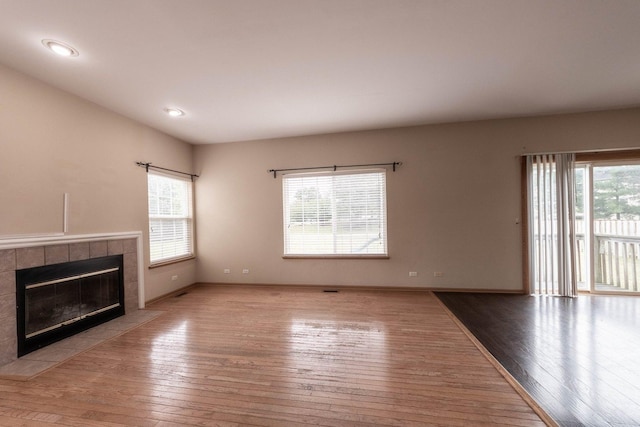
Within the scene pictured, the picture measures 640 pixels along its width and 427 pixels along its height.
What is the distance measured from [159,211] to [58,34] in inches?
112

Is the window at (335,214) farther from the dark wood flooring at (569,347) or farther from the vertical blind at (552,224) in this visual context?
the vertical blind at (552,224)

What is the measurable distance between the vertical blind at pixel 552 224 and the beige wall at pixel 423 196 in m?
0.20

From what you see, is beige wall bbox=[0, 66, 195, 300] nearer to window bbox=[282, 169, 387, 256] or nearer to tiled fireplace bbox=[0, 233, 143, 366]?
tiled fireplace bbox=[0, 233, 143, 366]

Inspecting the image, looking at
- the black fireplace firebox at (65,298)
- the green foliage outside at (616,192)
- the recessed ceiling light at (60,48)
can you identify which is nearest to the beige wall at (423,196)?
the green foliage outside at (616,192)

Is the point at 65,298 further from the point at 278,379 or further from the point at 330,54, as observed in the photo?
the point at 330,54

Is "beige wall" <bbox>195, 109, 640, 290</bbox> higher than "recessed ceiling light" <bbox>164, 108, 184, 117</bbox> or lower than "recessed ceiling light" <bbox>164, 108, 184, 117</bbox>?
lower

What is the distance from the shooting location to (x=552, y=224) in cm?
410

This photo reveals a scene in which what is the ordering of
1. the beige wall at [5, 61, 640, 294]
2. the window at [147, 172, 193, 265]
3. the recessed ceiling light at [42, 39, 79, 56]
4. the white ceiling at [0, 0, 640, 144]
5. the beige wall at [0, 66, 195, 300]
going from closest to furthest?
1. the white ceiling at [0, 0, 640, 144]
2. the recessed ceiling light at [42, 39, 79, 56]
3. the beige wall at [0, 66, 195, 300]
4. the beige wall at [5, 61, 640, 294]
5. the window at [147, 172, 193, 265]

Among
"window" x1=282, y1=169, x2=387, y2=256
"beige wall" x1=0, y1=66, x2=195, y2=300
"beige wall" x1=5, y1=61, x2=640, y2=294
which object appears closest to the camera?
"beige wall" x1=0, y1=66, x2=195, y2=300

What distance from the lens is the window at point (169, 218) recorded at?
4332 millimetres

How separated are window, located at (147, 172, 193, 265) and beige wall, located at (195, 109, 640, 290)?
536 millimetres

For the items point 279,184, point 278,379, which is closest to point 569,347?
point 278,379

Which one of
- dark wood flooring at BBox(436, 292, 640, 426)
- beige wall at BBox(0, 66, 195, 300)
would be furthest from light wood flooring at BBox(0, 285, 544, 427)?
beige wall at BBox(0, 66, 195, 300)

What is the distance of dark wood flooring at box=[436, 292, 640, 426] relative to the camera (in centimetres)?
176
